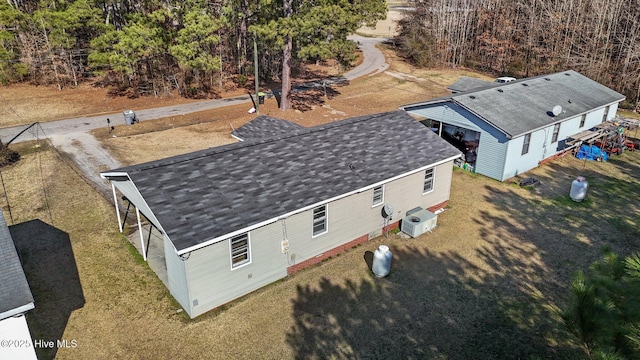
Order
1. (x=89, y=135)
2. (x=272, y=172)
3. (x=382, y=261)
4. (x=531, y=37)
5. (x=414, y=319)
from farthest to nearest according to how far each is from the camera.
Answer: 1. (x=531, y=37)
2. (x=89, y=135)
3. (x=272, y=172)
4. (x=382, y=261)
5. (x=414, y=319)

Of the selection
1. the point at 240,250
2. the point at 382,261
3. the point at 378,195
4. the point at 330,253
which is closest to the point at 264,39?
the point at 378,195

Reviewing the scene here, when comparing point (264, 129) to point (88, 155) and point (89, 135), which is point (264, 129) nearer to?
point (88, 155)

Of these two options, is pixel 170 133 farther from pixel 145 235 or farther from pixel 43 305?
pixel 43 305

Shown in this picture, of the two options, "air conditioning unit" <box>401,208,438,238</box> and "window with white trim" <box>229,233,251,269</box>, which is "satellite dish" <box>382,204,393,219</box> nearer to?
"air conditioning unit" <box>401,208,438,238</box>

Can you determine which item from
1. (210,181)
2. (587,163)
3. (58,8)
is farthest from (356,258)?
(58,8)

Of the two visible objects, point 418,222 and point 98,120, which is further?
point 98,120

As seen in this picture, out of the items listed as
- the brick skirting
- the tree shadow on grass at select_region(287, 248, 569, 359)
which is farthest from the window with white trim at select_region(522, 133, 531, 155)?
the tree shadow on grass at select_region(287, 248, 569, 359)
